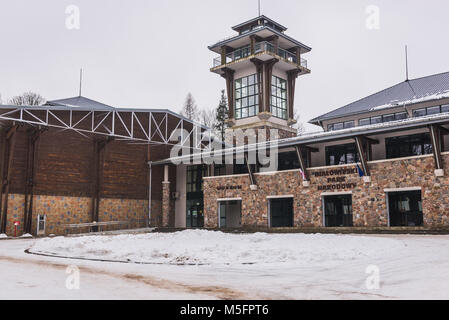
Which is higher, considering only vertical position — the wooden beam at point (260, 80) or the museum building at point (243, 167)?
the wooden beam at point (260, 80)

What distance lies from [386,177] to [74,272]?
1864 cm

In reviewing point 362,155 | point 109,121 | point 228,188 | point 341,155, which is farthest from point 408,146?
point 109,121

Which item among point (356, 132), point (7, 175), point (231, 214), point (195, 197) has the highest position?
point (356, 132)

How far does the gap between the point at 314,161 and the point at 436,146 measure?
25.8 ft

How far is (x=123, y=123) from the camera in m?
30.0

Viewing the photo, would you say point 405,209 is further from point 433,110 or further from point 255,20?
point 255,20

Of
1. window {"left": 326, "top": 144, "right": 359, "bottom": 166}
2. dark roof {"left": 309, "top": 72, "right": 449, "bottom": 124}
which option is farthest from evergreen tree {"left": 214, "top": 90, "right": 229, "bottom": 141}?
window {"left": 326, "top": 144, "right": 359, "bottom": 166}

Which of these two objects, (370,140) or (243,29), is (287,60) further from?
(370,140)

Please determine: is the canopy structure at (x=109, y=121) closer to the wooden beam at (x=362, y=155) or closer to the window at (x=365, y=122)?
the window at (x=365, y=122)

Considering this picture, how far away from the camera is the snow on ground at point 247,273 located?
6656 mm

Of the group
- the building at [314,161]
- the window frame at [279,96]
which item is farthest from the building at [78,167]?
the window frame at [279,96]

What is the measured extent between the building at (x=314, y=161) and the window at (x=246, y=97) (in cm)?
10

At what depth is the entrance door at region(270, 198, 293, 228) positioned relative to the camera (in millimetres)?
30453
